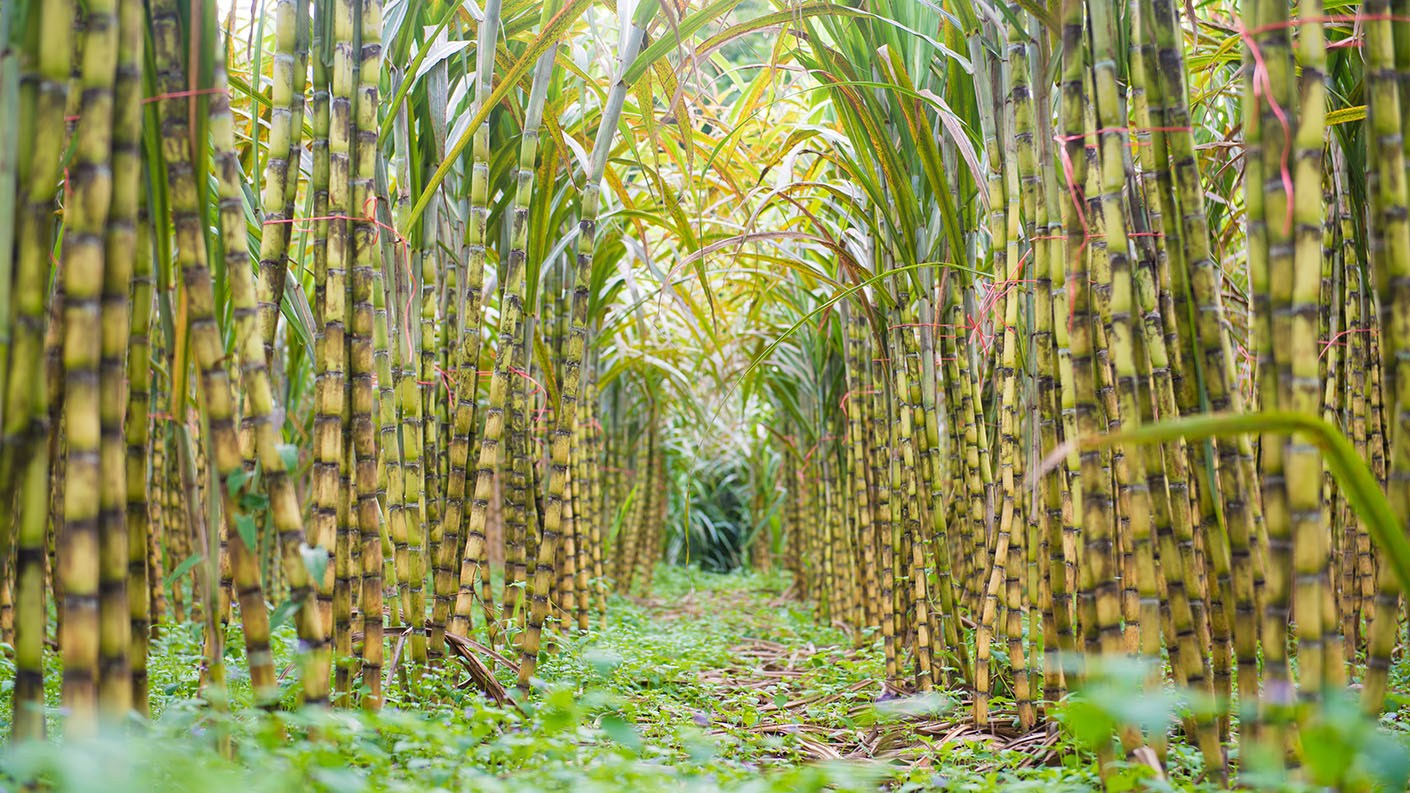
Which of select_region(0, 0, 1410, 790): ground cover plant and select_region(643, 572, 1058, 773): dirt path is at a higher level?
select_region(0, 0, 1410, 790): ground cover plant

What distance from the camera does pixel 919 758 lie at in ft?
5.61

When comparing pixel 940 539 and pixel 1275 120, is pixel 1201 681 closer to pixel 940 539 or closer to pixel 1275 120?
pixel 1275 120

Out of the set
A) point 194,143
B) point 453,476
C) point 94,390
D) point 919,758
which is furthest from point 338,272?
point 919,758

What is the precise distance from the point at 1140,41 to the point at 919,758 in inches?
47.0

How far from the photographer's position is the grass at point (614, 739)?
88cm

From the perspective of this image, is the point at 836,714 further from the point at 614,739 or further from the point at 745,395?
the point at 745,395

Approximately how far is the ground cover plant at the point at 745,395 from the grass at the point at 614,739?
0.01 metres

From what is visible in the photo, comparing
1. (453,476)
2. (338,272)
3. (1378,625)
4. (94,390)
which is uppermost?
(338,272)

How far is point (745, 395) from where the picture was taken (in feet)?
10.1

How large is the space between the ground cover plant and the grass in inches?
0.5

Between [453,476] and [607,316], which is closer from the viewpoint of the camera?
[453,476]

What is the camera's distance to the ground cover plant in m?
0.95

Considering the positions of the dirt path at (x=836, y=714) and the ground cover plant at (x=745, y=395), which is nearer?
the ground cover plant at (x=745, y=395)

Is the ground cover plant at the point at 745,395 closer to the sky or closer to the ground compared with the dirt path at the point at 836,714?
closer to the sky
